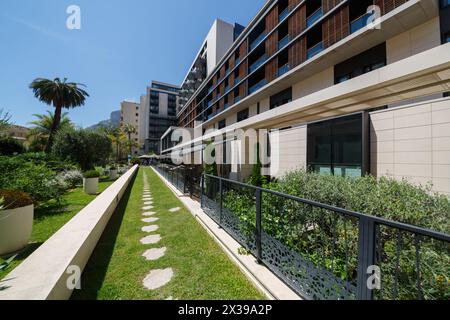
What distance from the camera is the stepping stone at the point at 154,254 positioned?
3312 mm

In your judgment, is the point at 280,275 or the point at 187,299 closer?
the point at 187,299

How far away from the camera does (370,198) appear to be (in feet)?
10.2

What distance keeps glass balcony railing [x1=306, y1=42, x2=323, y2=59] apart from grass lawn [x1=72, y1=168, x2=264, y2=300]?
13330 millimetres

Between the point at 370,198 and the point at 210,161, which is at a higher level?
the point at 210,161

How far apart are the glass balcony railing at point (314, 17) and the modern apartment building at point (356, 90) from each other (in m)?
0.07

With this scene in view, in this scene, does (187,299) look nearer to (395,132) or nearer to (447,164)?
(447,164)

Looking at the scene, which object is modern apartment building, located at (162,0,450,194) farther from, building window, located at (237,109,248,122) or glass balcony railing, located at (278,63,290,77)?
building window, located at (237,109,248,122)

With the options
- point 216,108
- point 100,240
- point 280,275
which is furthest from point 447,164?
point 216,108

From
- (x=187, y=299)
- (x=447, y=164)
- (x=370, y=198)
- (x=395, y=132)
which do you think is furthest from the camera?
(x=395, y=132)

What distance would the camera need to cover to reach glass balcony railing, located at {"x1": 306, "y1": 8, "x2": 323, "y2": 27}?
12000 mm

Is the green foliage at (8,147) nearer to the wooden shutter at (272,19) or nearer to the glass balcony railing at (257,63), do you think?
the glass balcony railing at (257,63)

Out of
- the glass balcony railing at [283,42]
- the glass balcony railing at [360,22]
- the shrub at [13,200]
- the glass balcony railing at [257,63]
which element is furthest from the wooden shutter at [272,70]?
the shrub at [13,200]

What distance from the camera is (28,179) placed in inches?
234

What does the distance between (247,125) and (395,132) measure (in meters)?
6.00
